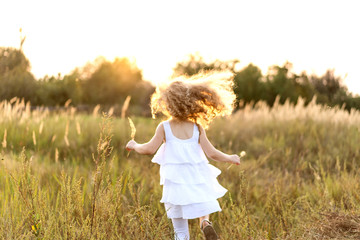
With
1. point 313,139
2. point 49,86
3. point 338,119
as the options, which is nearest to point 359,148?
point 313,139

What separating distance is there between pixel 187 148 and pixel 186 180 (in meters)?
0.27

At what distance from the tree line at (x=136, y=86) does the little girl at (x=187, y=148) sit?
17.2 metres

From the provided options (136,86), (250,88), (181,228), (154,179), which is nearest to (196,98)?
(181,228)

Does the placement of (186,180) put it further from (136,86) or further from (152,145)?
(136,86)

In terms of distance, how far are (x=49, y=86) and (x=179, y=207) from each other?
25.4m

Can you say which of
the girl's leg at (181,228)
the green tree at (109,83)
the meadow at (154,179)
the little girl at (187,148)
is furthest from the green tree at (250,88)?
the girl's leg at (181,228)

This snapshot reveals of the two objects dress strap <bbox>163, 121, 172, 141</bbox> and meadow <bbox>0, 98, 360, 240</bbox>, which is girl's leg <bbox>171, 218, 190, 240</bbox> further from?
dress strap <bbox>163, 121, 172, 141</bbox>

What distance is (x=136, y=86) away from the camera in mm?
31703

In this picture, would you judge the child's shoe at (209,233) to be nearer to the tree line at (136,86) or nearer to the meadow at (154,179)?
the meadow at (154,179)

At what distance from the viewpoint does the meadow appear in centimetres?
249

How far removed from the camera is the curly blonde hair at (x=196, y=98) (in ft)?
10.1

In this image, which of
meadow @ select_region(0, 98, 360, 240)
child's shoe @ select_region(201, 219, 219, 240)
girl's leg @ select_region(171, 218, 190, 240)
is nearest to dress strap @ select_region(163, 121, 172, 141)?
meadow @ select_region(0, 98, 360, 240)

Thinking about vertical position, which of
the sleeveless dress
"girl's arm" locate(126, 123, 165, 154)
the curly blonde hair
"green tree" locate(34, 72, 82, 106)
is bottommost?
"green tree" locate(34, 72, 82, 106)

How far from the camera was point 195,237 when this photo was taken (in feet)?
10.8
